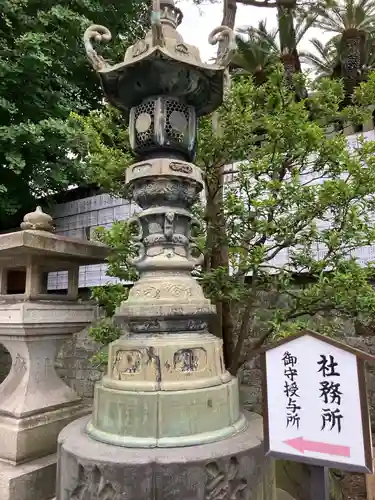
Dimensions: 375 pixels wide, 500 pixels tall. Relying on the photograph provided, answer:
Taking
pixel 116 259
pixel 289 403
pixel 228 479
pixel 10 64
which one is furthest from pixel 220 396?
pixel 10 64

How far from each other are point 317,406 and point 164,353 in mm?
1055

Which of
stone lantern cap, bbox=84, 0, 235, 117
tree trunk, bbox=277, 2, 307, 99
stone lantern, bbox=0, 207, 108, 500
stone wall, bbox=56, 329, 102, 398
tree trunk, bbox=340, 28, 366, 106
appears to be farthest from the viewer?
tree trunk, bbox=340, 28, 366, 106

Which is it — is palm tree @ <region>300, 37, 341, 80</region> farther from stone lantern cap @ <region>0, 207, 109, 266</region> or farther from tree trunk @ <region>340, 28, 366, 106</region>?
stone lantern cap @ <region>0, 207, 109, 266</region>

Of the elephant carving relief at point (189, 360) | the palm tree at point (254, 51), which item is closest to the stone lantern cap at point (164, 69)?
the elephant carving relief at point (189, 360)

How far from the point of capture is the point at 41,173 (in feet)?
21.4

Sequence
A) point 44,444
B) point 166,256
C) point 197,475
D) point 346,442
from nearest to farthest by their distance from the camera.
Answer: point 346,442
point 197,475
point 166,256
point 44,444

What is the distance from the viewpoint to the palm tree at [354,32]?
873cm

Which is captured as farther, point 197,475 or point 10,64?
point 10,64

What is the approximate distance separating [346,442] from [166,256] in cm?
164

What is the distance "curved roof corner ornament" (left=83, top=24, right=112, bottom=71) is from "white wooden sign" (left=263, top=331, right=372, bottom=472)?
96.2 inches

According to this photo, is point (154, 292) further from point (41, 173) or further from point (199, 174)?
point (41, 173)

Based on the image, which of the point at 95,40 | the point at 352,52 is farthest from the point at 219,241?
the point at 352,52

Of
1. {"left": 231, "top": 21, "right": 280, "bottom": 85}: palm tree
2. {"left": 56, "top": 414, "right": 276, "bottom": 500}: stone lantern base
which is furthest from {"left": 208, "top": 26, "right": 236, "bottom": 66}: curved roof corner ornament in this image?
{"left": 231, "top": 21, "right": 280, "bottom": 85}: palm tree

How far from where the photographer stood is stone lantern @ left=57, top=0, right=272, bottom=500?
221 centimetres
